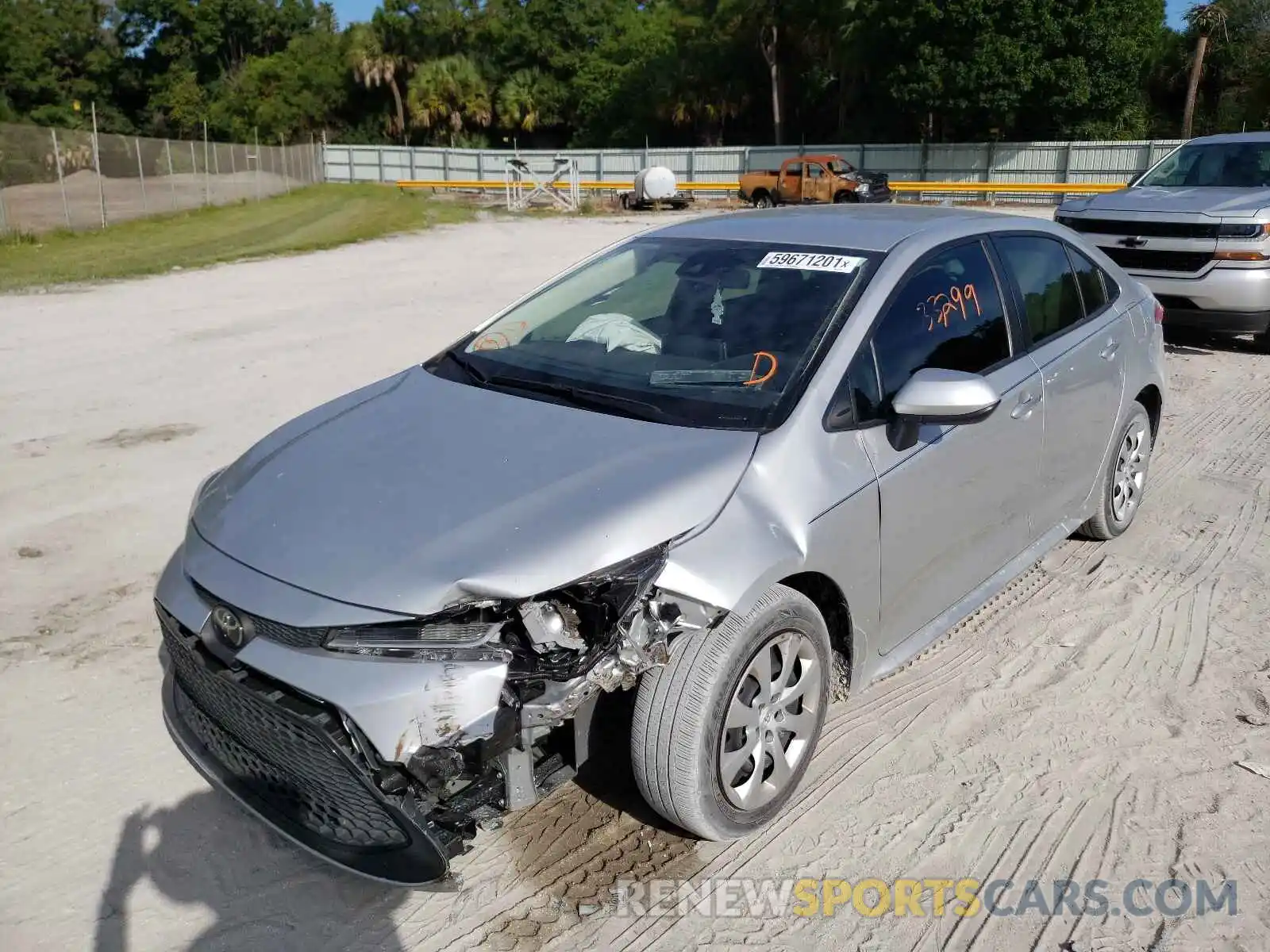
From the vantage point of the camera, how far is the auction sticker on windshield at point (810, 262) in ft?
12.3

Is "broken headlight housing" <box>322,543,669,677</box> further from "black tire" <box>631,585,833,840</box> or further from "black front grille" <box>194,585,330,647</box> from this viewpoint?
"black tire" <box>631,585,833,840</box>

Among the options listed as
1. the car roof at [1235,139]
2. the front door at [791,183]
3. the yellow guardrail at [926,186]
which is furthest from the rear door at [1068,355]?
the yellow guardrail at [926,186]

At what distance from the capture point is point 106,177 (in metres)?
25.0

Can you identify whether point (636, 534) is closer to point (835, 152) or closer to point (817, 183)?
point (817, 183)

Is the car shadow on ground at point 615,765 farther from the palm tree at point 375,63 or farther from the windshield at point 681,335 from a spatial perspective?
the palm tree at point 375,63

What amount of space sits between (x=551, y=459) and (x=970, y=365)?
1693 millimetres

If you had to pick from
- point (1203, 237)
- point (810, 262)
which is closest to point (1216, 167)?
point (1203, 237)

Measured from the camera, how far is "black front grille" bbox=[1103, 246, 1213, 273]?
9039 mm

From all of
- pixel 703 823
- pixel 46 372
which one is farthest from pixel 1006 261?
pixel 46 372

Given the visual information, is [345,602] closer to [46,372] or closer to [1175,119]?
[46,372]

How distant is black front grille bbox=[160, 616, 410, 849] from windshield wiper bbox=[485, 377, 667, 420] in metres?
1.34

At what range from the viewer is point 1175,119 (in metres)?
43.1

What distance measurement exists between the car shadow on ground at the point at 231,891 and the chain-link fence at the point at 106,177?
2012 cm

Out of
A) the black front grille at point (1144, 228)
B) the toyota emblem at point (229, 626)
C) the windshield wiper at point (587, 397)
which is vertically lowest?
the toyota emblem at point (229, 626)
